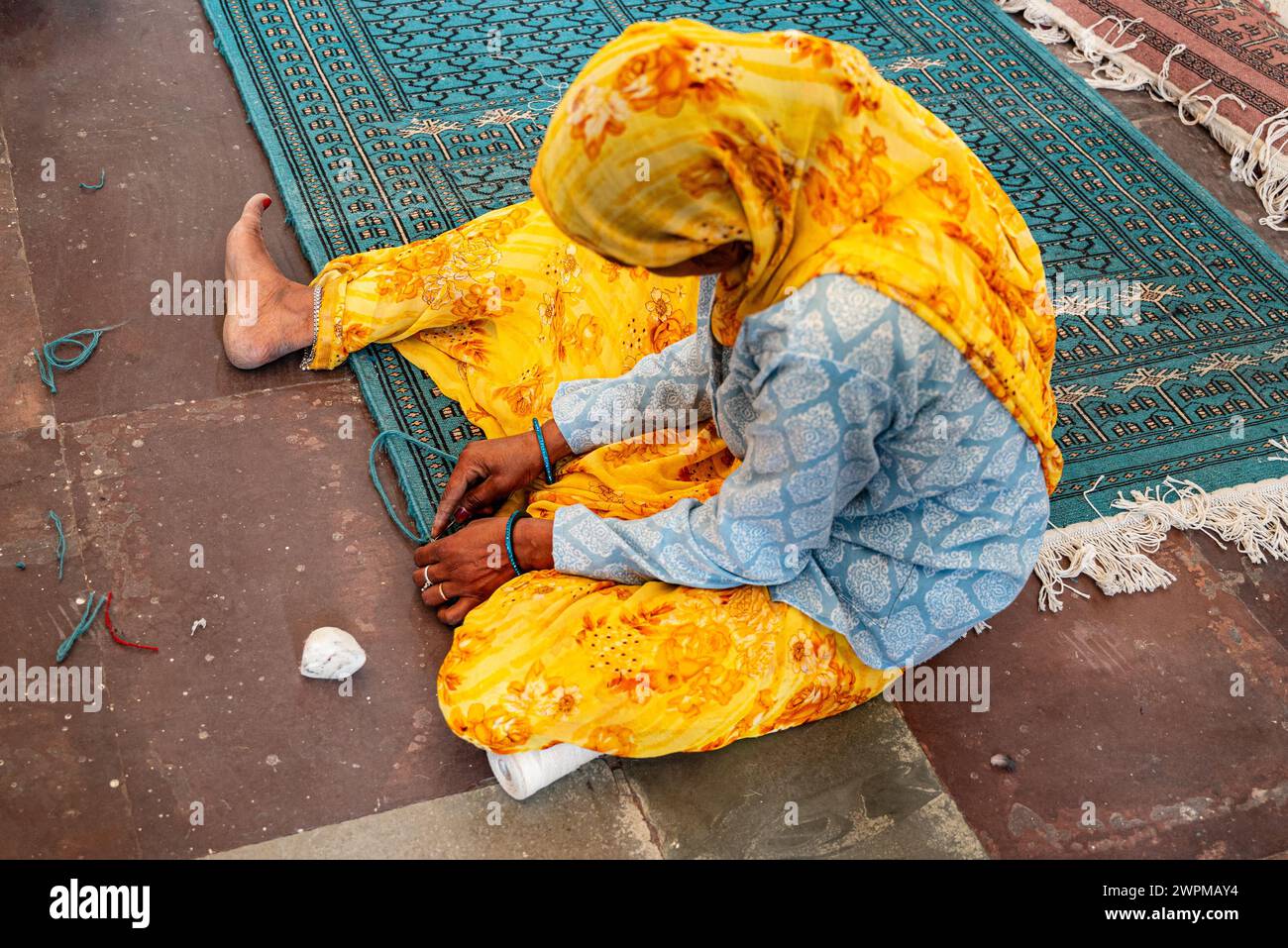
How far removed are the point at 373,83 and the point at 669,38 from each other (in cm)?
182

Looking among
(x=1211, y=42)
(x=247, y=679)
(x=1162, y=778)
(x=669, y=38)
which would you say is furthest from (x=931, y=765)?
(x=1211, y=42)

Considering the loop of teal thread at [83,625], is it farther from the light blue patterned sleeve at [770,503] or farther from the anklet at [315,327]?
the light blue patterned sleeve at [770,503]

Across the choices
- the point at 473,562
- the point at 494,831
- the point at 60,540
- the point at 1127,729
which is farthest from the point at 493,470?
the point at 1127,729

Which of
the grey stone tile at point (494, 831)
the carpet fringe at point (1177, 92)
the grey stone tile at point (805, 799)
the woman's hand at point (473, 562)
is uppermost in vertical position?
the carpet fringe at point (1177, 92)

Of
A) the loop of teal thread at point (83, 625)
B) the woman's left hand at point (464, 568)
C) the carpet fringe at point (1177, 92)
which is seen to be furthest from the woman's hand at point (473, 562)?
the carpet fringe at point (1177, 92)

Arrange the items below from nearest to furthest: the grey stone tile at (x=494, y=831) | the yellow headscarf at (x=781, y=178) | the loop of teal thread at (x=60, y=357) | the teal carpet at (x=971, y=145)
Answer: the yellow headscarf at (x=781, y=178) → the grey stone tile at (x=494, y=831) → the loop of teal thread at (x=60, y=357) → the teal carpet at (x=971, y=145)

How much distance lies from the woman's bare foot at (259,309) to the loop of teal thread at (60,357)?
239 millimetres

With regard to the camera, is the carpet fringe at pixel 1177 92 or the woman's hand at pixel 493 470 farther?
the carpet fringe at pixel 1177 92

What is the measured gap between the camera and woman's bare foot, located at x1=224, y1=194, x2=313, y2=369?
7.19 feet

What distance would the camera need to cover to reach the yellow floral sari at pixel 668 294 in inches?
49.9

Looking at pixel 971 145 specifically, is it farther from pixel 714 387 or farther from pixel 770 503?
pixel 770 503

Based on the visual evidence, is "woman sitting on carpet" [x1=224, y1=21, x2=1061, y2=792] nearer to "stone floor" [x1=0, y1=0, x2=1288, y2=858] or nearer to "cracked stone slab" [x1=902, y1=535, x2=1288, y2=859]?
"stone floor" [x1=0, y1=0, x2=1288, y2=858]

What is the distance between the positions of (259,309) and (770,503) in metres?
1.17

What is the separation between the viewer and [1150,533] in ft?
7.21
